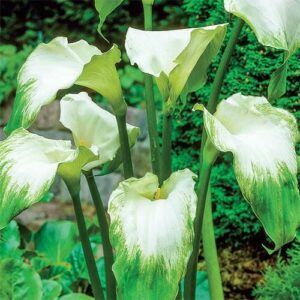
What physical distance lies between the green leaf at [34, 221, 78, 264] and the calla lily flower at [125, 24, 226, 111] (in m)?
1.19

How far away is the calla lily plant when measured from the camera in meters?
1.32

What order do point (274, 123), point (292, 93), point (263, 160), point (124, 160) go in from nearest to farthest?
point (263, 160), point (274, 123), point (124, 160), point (292, 93)

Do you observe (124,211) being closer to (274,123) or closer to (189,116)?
(274,123)

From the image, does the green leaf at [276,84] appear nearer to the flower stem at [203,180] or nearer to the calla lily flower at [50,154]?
the flower stem at [203,180]

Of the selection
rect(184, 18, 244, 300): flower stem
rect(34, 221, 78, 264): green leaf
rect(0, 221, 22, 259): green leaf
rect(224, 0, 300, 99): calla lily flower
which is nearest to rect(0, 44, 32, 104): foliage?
rect(34, 221, 78, 264): green leaf

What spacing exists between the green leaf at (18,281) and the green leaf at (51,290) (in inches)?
3.1

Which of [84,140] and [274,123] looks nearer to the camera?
[274,123]

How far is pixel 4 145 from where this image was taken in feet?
5.02

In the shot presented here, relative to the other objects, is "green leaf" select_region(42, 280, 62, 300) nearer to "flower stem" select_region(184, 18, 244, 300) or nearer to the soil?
"flower stem" select_region(184, 18, 244, 300)

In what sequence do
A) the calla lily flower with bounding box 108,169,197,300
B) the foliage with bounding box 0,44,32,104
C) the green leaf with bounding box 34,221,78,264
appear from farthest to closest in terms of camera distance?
the foliage with bounding box 0,44,32,104, the green leaf with bounding box 34,221,78,264, the calla lily flower with bounding box 108,169,197,300

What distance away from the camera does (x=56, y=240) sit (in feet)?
8.61

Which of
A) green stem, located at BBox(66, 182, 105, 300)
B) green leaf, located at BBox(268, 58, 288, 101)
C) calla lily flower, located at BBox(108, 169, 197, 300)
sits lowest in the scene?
green stem, located at BBox(66, 182, 105, 300)

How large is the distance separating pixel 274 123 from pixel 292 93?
953mm

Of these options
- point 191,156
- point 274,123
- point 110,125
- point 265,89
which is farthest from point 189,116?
point 274,123
